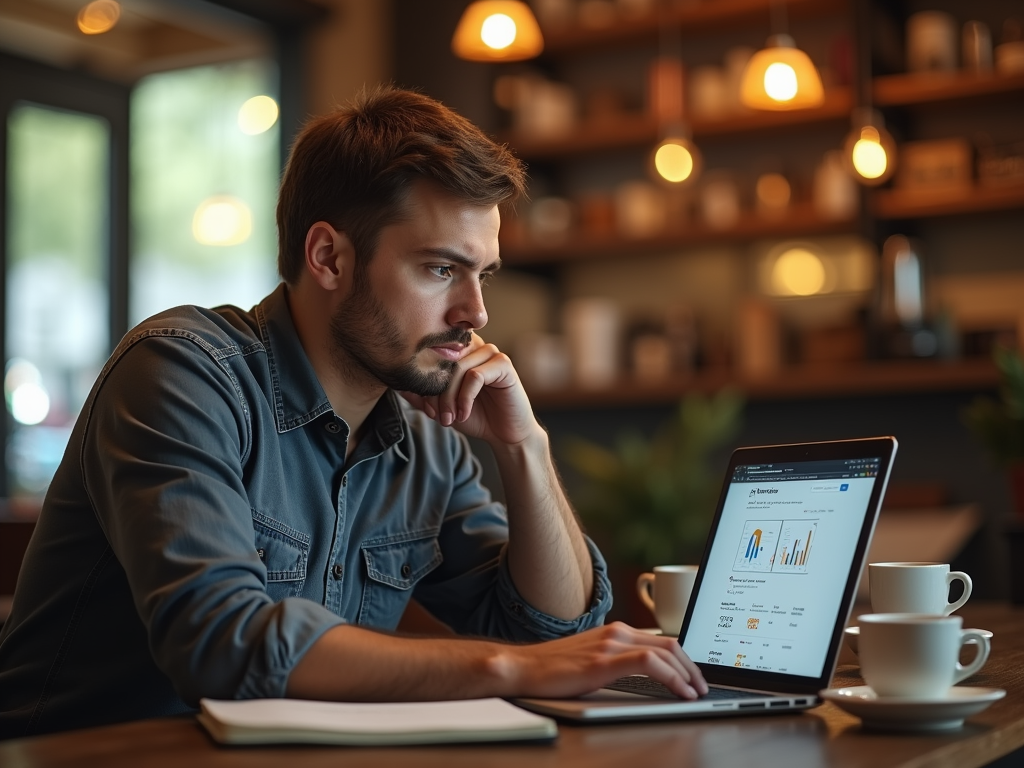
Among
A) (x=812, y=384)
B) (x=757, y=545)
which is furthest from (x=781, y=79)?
(x=757, y=545)

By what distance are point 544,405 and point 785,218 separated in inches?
46.4

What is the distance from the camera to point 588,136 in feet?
15.2

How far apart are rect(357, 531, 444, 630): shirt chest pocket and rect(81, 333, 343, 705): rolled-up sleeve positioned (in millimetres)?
303

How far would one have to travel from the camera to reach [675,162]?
154 inches

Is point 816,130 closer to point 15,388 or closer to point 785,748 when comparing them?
point 15,388

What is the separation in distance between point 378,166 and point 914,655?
0.92m

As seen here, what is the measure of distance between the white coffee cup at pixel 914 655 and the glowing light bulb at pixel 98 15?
17.7 feet

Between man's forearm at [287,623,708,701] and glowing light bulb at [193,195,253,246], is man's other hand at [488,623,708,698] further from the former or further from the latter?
glowing light bulb at [193,195,253,246]

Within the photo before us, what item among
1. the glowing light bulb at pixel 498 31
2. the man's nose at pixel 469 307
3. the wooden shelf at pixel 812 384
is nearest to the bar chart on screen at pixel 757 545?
the man's nose at pixel 469 307

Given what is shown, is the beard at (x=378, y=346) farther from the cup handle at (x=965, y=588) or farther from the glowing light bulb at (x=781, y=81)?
the glowing light bulb at (x=781, y=81)

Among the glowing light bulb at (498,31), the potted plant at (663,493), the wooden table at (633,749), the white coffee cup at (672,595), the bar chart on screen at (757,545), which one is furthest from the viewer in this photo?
the potted plant at (663,493)

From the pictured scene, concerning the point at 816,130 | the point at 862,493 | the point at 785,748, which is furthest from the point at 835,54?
the point at 785,748

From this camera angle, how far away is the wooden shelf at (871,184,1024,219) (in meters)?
3.87

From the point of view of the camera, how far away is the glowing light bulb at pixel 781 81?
343 centimetres
